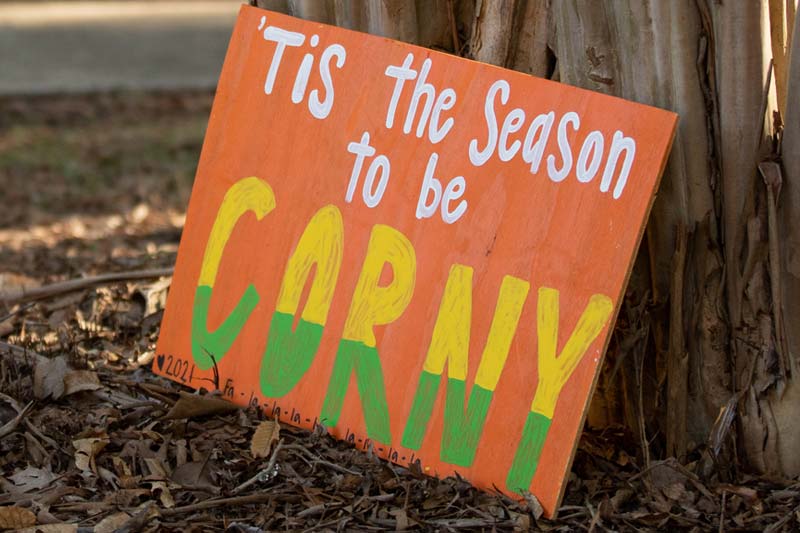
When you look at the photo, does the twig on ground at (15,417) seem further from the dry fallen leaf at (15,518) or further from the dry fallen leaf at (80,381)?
the dry fallen leaf at (15,518)

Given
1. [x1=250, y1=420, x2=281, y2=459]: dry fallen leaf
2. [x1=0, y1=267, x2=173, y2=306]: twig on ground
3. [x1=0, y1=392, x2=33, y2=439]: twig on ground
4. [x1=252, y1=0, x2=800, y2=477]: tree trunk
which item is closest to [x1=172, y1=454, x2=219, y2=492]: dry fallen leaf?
[x1=250, y1=420, x2=281, y2=459]: dry fallen leaf

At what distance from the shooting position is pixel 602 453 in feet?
9.35

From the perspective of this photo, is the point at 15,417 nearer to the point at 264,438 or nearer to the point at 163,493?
the point at 163,493

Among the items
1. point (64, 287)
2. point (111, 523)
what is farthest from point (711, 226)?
point (64, 287)

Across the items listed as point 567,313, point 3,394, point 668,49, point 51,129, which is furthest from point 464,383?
point 51,129

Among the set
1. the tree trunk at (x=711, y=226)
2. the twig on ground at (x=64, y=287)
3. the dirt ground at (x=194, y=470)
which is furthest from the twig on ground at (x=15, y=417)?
the tree trunk at (x=711, y=226)

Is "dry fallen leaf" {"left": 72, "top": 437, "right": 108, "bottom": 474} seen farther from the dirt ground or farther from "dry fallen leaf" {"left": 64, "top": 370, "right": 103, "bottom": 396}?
"dry fallen leaf" {"left": 64, "top": 370, "right": 103, "bottom": 396}

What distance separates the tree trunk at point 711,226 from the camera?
2.61 metres

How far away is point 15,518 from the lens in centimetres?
258

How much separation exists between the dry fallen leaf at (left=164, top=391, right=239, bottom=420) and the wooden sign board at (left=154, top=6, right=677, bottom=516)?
0.10 meters

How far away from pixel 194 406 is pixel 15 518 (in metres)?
0.57

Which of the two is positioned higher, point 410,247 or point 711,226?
point 711,226

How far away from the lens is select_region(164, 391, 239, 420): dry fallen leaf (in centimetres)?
300

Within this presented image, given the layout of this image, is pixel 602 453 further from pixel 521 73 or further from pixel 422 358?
pixel 521 73
